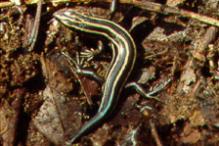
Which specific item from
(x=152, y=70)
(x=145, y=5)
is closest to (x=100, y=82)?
(x=152, y=70)

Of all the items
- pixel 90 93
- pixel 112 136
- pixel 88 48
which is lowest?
pixel 112 136

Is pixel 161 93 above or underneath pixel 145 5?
underneath

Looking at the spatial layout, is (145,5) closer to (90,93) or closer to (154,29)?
(154,29)

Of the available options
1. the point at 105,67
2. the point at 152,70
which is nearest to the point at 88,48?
the point at 105,67

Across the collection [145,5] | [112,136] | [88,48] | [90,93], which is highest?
[145,5]

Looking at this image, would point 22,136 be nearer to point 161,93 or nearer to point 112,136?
point 112,136

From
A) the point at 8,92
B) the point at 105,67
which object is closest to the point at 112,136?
the point at 105,67

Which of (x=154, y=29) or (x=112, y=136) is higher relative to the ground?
(x=154, y=29)
